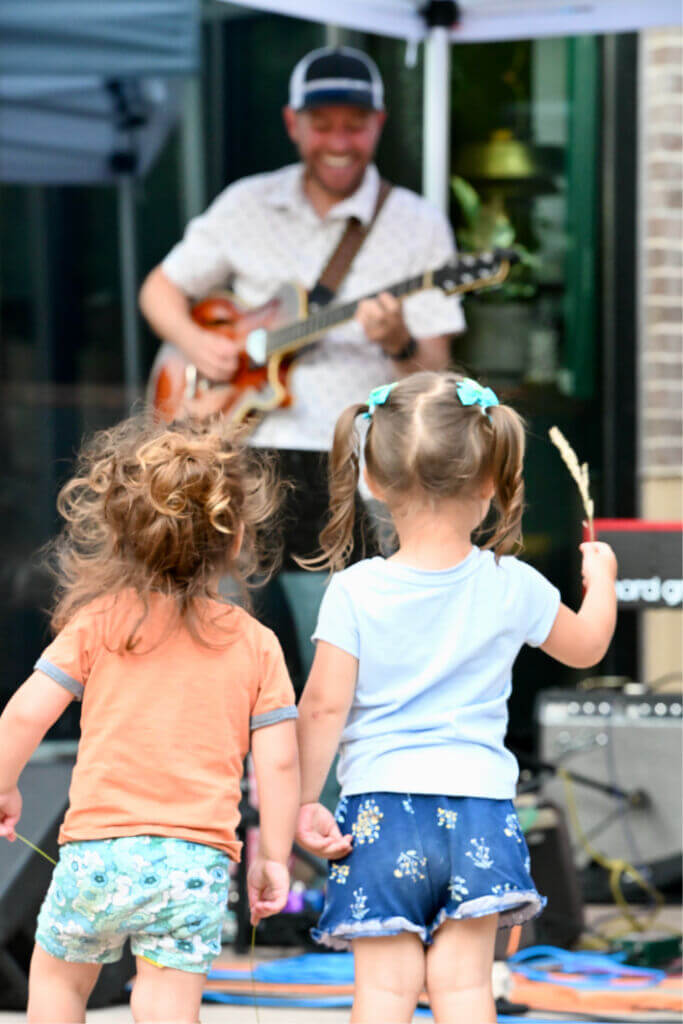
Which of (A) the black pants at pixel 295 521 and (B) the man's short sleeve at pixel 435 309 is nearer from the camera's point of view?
(A) the black pants at pixel 295 521

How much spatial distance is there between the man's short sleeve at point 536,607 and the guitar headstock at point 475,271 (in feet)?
5.38

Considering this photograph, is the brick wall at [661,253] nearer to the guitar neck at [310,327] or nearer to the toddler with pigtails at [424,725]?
the guitar neck at [310,327]

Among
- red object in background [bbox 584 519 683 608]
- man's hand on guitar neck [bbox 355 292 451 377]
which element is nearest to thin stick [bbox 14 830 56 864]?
red object in background [bbox 584 519 683 608]

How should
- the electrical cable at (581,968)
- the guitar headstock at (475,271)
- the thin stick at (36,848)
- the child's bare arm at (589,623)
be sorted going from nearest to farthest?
the child's bare arm at (589,623) < the thin stick at (36,848) < the electrical cable at (581,968) < the guitar headstock at (475,271)

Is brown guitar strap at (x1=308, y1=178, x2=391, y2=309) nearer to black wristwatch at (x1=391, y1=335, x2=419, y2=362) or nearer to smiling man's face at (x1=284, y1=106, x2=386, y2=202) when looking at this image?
smiling man's face at (x1=284, y1=106, x2=386, y2=202)

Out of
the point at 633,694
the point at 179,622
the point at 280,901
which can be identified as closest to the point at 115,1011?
the point at 280,901

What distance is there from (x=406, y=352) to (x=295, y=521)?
1.18 meters

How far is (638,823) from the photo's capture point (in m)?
3.48

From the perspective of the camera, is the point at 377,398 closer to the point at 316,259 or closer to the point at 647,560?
the point at 647,560

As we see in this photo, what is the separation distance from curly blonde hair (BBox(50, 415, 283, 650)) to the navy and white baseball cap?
87.4 inches

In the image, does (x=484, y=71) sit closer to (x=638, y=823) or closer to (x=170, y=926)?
→ (x=638, y=823)

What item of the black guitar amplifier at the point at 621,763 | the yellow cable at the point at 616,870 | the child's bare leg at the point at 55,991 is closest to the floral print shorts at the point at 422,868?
the child's bare leg at the point at 55,991

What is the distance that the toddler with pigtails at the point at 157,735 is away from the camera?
176cm

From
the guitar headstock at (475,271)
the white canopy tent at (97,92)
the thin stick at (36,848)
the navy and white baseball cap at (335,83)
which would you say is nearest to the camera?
the thin stick at (36,848)
